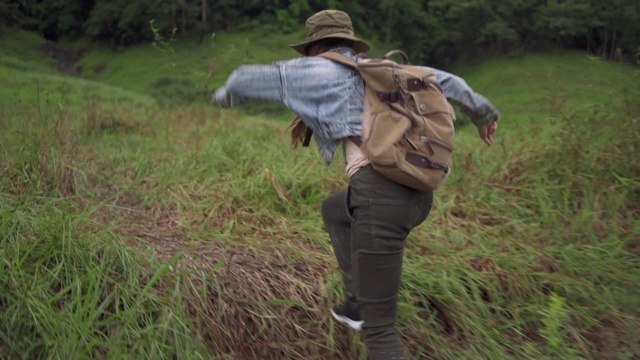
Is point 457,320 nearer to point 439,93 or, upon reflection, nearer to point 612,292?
point 612,292

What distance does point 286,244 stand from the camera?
12.2 ft

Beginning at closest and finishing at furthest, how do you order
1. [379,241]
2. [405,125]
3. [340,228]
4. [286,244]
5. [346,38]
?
1. [405,125]
2. [379,241]
3. [346,38]
4. [340,228]
5. [286,244]

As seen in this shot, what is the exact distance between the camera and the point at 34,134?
4.04 m

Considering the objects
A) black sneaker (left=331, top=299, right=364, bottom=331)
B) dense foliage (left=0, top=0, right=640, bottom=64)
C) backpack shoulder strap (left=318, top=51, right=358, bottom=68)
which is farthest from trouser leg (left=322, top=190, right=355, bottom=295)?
dense foliage (left=0, top=0, right=640, bottom=64)

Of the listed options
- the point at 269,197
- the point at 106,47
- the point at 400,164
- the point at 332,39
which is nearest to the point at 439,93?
the point at 400,164

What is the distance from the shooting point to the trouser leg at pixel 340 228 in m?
2.65

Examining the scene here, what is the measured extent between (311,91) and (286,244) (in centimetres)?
171

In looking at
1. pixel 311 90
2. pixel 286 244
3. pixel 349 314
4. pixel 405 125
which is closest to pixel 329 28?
pixel 311 90

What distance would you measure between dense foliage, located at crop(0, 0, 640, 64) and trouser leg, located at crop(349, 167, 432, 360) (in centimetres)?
406

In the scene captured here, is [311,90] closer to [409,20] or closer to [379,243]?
[379,243]

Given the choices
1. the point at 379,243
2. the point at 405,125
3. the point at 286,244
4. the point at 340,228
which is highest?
the point at 405,125

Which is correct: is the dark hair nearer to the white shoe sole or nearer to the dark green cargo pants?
the dark green cargo pants

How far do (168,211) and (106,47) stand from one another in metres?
14.9

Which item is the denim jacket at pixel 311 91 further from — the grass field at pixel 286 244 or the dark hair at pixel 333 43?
the grass field at pixel 286 244
